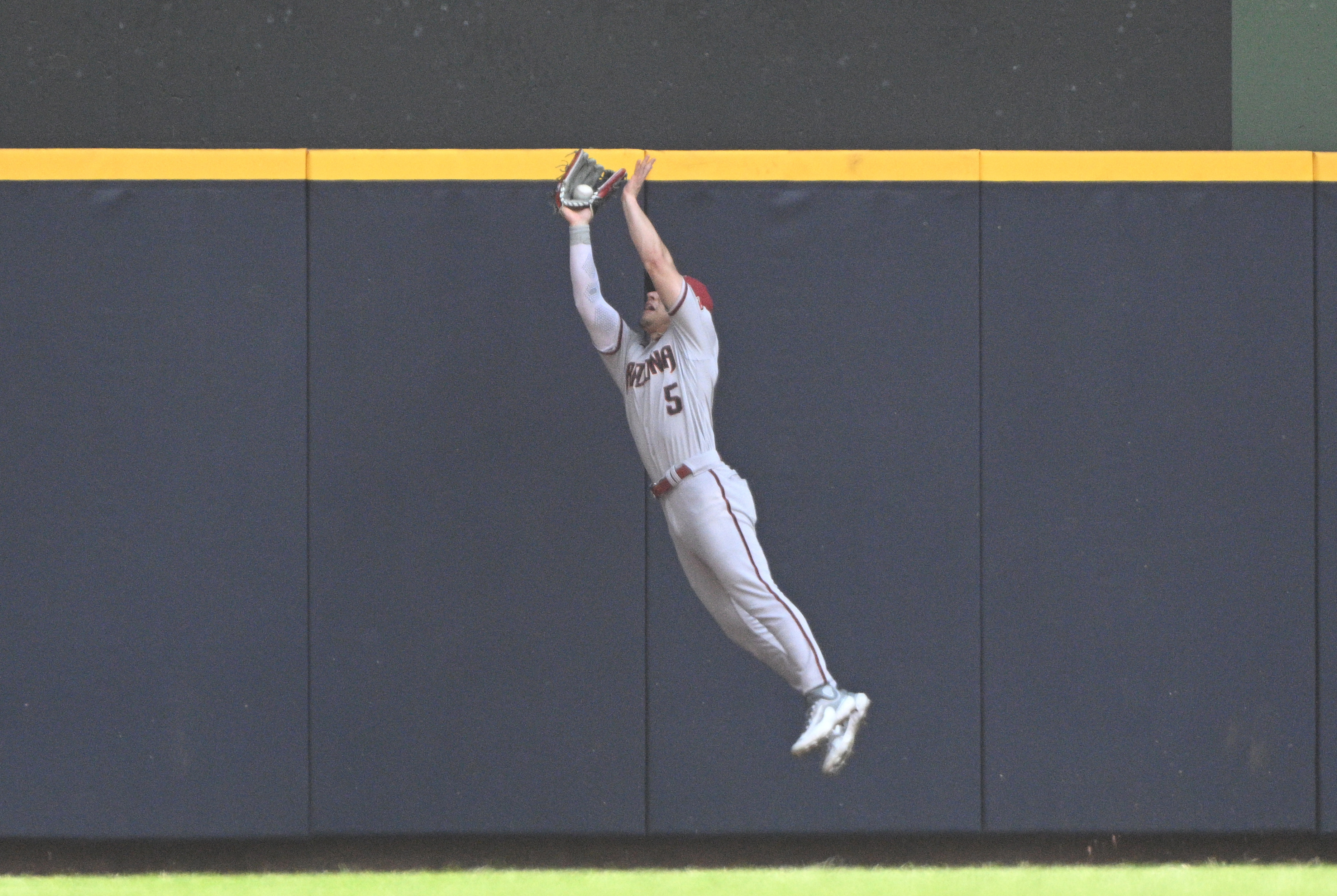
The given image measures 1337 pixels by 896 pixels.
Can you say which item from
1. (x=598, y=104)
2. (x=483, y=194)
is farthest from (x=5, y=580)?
(x=598, y=104)

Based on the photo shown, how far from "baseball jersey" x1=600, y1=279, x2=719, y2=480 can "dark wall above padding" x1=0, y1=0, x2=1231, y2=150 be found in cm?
101

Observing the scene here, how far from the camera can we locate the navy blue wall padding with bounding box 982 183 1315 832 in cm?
616

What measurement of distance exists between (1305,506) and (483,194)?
3.45 meters

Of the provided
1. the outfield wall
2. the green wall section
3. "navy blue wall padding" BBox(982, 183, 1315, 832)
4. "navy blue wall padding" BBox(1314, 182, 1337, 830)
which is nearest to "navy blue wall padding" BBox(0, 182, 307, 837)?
the outfield wall

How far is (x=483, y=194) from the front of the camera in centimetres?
611

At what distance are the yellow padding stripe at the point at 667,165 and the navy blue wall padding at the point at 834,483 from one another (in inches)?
2.2

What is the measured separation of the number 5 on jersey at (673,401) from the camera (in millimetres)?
5582

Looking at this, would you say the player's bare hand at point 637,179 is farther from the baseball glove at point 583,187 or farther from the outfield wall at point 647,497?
the outfield wall at point 647,497

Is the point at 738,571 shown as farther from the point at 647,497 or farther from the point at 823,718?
the point at 647,497

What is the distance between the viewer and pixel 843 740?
17.9 feet

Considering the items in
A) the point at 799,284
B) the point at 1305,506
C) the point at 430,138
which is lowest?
the point at 1305,506

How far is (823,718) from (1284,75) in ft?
10.7

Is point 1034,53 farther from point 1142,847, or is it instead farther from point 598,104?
→ point 1142,847

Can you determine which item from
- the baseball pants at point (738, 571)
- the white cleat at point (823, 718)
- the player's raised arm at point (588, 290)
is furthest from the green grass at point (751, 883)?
the player's raised arm at point (588, 290)
